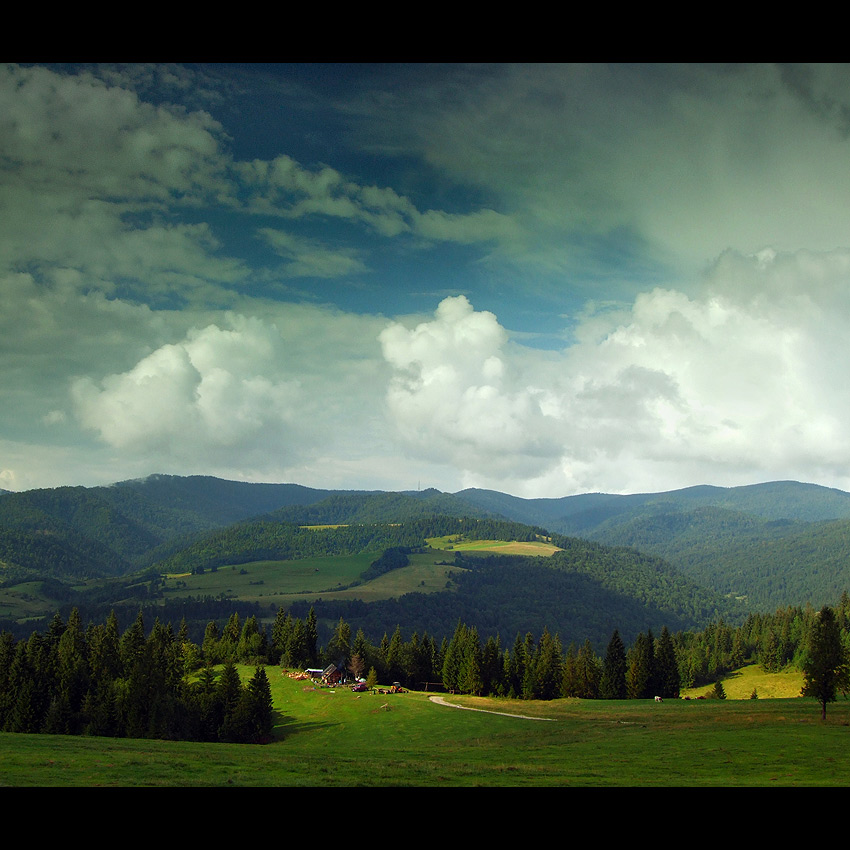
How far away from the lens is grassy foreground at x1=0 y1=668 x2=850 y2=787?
66.7ft

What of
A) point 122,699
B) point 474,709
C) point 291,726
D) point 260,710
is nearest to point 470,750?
point 260,710

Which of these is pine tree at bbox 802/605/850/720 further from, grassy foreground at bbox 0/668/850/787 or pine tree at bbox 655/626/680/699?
pine tree at bbox 655/626/680/699

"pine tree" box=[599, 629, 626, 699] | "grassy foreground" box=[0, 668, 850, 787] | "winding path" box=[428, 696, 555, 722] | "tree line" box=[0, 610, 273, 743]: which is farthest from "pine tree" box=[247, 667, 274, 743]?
"pine tree" box=[599, 629, 626, 699]

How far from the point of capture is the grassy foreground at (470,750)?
20344mm

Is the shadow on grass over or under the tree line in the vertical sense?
under

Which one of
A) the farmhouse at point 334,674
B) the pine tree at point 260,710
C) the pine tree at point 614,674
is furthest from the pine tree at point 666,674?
the pine tree at point 260,710
